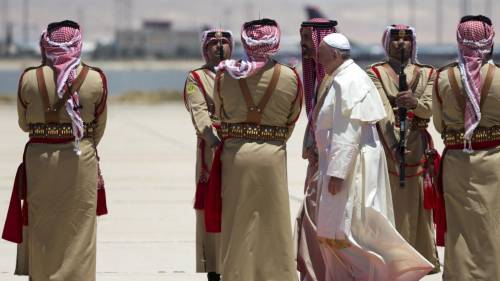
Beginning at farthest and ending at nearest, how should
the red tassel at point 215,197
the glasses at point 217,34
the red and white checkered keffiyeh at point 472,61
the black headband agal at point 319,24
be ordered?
1. the glasses at point 217,34
2. the black headband agal at point 319,24
3. the red tassel at point 215,197
4. the red and white checkered keffiyeh at point 472,61

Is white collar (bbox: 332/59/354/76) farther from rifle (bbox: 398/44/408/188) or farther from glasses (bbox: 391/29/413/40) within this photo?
glasses (bbox: 391/29/413/40)

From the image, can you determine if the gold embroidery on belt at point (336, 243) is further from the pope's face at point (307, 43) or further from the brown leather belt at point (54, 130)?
the brown leather belt at point (54, 130)

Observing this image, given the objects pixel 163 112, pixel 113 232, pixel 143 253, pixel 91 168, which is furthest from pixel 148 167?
pixel 163 112

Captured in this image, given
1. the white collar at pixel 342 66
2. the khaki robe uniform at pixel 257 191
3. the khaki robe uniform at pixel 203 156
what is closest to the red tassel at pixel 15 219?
the khaki robe uniform at pixel 257 191

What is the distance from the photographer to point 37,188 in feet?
28.3

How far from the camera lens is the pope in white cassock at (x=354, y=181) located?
8.18 metres

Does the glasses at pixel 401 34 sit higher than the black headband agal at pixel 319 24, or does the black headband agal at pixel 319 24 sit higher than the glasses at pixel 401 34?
the black headband agal at pixel 319 24

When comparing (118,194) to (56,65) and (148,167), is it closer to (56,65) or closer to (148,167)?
(148,167)

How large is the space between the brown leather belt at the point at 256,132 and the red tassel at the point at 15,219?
1450mm

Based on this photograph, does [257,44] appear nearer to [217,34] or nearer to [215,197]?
[215,197]

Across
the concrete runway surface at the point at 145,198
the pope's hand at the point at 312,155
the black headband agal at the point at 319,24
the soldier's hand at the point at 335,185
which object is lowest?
the concrete runway surface at the point at 145,198

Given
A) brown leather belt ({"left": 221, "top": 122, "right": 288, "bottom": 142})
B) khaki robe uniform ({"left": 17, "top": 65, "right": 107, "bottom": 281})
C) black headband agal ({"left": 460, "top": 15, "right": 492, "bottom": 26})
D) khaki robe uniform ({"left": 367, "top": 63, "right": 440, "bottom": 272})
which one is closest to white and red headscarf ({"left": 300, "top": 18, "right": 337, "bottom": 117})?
brown leather belt ({"left": 221, "top": 122, "right": 288, "bottom": 142})

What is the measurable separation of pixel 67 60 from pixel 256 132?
133cm

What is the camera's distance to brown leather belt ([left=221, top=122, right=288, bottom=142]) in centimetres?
861
